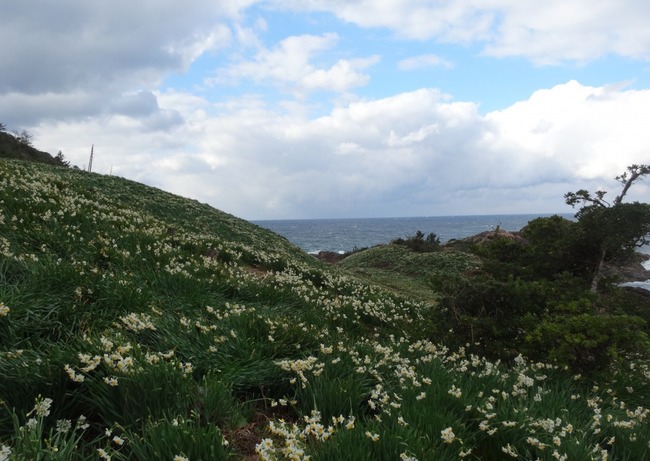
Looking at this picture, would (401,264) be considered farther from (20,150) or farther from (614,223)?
(20,150)

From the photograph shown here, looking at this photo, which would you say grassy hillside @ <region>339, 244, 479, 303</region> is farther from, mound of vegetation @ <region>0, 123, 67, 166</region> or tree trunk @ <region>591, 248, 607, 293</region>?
mound of vegetation @ <region>0, 123, 67, 166</region>

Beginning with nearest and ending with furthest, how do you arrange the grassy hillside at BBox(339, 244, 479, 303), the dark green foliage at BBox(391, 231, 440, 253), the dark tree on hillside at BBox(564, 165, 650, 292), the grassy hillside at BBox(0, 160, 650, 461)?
the grassy hillside at BBox(0, 160, 650, 461) → the dark tree on hillside at BBox(564, 165, 650, 292) → the grassy hillside at BBox(339, 244, 479, 303) → the dark green foliage at BBox(391, 231, 440, 253)

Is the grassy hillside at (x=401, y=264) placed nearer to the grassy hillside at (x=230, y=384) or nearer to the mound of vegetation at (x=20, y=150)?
the grassy hillside at (x=230, y=384)

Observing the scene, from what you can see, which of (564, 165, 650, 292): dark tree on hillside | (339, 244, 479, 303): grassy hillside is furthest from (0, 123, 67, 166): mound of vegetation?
(564, 165, 650, 292): dark tree on hillside

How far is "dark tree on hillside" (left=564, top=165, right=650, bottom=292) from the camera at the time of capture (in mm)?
7770

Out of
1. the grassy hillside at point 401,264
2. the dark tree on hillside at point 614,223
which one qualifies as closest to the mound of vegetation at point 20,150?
the grassy hillside at point 401,264

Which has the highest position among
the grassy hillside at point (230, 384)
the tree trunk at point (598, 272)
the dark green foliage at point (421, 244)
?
the tree trunk at point (598, 272)

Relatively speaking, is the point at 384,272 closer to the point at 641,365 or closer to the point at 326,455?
the point at 641,365

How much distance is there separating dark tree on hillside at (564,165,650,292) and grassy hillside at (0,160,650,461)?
2.22 meters

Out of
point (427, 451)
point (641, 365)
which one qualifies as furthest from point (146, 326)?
point (641, 365)

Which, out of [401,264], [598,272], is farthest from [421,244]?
[598,272]

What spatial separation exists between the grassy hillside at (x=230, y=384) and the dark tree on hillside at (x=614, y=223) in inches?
87.5

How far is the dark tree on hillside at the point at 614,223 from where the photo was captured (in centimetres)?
777

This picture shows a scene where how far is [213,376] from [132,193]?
25624 millimetres
